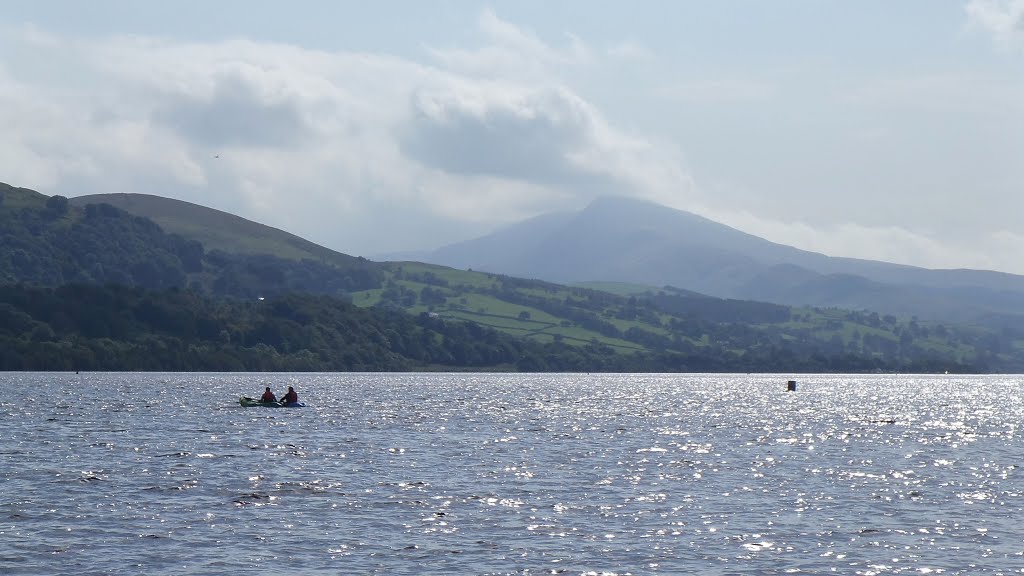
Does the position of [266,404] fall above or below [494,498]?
above

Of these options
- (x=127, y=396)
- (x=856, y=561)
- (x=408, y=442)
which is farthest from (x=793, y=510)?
(x=127, y=396)

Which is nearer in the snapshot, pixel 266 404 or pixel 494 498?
pixel 494 498

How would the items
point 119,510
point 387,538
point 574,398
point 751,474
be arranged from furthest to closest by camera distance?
point 574,398 < point 751,474 < point 119,510 < point 387,538

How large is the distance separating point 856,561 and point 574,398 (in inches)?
5816

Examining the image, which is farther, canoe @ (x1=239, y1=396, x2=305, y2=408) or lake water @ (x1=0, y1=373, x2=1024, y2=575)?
canoe @ (x1=239, y1=396, x2=305, y2=408)

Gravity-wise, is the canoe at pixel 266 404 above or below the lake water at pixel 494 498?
above

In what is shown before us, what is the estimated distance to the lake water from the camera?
44.2m

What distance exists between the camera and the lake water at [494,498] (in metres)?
44.2

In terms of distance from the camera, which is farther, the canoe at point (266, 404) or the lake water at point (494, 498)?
the canoe at point (266, 404)

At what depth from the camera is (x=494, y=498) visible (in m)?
60.1

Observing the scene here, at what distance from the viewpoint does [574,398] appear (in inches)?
7559

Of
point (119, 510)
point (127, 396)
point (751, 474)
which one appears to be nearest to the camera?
point (119, 510)

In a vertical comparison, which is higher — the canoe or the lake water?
the canoe

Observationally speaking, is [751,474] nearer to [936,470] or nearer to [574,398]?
[936,470]
